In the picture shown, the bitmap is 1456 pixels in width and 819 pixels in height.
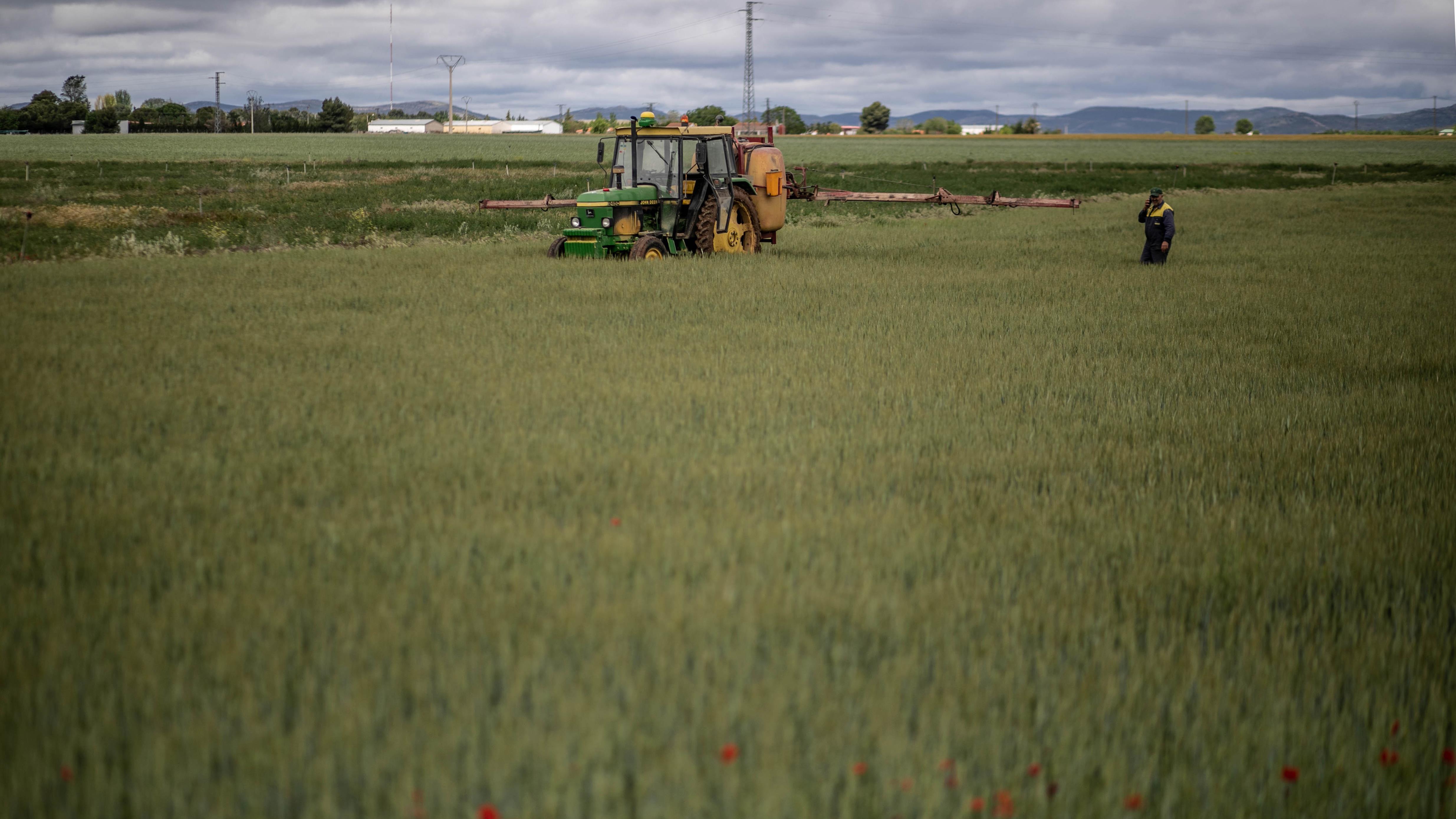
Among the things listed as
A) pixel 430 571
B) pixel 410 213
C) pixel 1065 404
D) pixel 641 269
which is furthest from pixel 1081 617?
pixel 410 213

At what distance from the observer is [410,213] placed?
30375 millimetres

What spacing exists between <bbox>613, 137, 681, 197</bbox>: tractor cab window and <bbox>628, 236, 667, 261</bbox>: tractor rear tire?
1.01 meters

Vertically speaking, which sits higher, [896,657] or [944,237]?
[944,237]

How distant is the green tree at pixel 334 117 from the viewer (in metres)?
153

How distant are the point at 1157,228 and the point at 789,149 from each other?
281ft

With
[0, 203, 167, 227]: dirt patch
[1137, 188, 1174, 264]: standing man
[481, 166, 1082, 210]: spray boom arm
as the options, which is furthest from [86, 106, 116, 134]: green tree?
[1137, 188, 1174, 264]: standing man

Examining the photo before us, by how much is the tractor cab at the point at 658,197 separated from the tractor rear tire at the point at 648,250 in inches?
0.7

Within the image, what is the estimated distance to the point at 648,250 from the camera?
17.9 m

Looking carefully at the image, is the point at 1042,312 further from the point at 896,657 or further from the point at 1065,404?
the point at 896,657

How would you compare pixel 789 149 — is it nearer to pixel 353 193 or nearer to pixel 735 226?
pixel 353 193

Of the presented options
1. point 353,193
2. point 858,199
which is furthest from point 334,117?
point 858,199

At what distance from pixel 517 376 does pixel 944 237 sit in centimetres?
2008

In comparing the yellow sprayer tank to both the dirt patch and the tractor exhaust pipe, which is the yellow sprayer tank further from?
the dirt patch

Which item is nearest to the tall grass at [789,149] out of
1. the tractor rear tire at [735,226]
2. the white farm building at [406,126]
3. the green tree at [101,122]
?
the green tree at [101,122]
